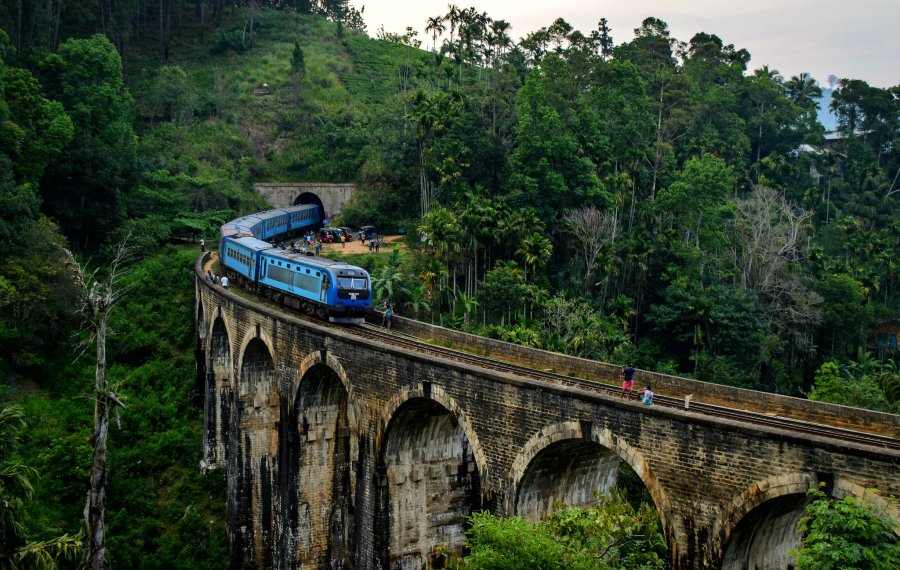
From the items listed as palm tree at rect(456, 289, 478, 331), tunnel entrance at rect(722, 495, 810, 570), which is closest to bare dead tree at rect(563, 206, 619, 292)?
palm tree at rect(456, 289, 478, 331)

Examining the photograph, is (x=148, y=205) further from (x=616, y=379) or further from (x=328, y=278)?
(x=616, y=379)

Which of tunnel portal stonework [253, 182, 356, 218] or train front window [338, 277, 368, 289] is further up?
tunnel portal stonework [253, 182, 356, 218]

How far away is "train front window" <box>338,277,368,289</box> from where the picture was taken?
3219 cm

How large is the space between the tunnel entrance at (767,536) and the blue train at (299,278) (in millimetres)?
19450

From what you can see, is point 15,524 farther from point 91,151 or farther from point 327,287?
point 91,151

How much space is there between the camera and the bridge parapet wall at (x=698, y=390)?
18.0 m

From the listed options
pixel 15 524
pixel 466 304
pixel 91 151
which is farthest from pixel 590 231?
pixel 15 524

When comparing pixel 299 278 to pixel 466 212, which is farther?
pixel 466 212

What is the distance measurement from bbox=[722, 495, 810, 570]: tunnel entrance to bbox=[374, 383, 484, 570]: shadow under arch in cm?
925

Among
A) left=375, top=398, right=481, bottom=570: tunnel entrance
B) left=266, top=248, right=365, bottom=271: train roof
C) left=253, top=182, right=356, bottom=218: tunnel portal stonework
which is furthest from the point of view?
left=253, top=182, right=356, bottom=218: tunnel portal stonework

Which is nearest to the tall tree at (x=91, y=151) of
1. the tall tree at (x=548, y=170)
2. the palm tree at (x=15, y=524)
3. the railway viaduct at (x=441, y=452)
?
the railway viaduct at (x=441, y=452)

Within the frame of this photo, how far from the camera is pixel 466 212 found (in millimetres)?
47969

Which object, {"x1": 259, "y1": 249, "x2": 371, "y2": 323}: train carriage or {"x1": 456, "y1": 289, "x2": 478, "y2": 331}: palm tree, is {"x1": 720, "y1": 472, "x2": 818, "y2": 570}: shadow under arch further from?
{"x1": 456, "y1": 289, "x2": 478, "y2": 331}: palm tree

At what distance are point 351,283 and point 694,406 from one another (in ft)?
54.5
